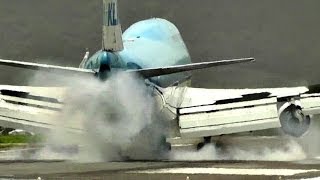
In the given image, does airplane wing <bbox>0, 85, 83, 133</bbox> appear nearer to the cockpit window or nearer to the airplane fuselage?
the cockpit window

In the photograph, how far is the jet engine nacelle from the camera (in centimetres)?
4344

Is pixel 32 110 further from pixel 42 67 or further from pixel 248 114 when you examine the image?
pixel 248 114

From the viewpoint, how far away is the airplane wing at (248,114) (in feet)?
140

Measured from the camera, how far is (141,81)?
41781 millimetres

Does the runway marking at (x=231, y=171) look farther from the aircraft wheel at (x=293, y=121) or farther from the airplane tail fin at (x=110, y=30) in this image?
the aircraft wheel at (x=293, y=121)

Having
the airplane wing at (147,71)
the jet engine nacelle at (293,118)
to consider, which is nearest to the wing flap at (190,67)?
the airplane wing at (147,71)

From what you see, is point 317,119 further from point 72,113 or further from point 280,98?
point 72,113

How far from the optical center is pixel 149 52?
5231 cm

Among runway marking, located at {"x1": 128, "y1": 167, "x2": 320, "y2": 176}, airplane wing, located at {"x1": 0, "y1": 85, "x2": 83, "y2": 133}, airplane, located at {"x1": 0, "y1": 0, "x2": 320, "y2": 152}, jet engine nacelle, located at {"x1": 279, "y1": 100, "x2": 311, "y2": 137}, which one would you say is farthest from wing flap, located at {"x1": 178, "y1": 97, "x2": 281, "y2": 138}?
runway marking, located at {"x1": 128, "y1": 167, "x2": 320, "y2": 176}

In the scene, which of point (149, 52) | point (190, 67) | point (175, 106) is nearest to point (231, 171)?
point (190, 67)

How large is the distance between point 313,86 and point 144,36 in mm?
15844

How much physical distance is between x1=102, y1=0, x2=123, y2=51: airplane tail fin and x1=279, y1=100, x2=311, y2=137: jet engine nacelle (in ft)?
32.3

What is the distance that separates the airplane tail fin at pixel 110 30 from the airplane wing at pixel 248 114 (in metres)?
6.01

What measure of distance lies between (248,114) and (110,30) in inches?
345
